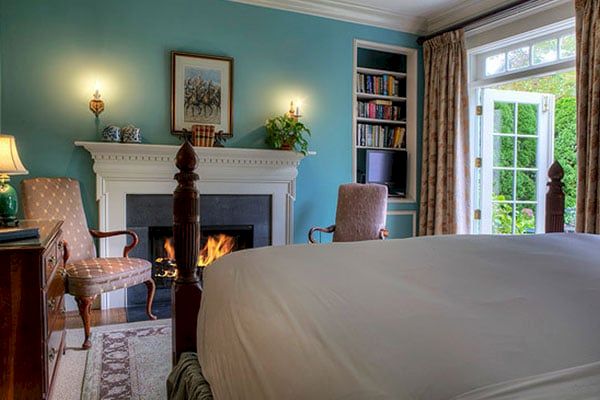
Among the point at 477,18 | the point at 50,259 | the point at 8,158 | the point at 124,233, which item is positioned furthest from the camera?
the point at 477,18

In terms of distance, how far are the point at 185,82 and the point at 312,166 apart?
4.76ft

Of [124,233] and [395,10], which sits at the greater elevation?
[395,10]

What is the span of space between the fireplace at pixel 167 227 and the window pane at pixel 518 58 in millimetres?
2660

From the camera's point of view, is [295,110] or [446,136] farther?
[446,136]

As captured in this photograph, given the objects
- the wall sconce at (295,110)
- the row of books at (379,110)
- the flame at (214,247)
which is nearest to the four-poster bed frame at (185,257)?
the flame at (214,247)

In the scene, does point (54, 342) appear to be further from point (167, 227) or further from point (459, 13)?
point (459, 13)

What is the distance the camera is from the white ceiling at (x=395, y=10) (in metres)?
4.17

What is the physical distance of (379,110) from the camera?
4.80m

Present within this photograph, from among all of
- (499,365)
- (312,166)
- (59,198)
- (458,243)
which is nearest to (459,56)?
(312,166)

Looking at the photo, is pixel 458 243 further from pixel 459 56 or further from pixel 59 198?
pixel 459 56

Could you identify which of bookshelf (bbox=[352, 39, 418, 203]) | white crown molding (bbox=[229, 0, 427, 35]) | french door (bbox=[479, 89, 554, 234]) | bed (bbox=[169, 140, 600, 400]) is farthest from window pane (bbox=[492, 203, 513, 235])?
bed (bbox=[169, 140, 600, 400])

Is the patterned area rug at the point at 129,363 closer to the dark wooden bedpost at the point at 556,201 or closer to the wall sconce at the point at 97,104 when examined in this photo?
the wall sconce at the point at 97,104

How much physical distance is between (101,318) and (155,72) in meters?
2.09

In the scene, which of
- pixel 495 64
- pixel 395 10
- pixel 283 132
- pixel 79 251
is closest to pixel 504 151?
pixel 495 64
